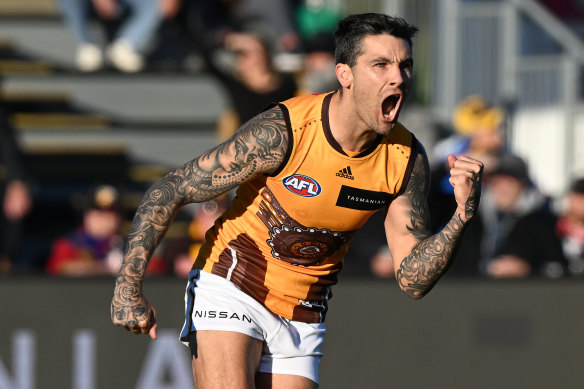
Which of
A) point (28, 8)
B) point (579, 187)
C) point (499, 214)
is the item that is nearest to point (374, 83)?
point (499, 214)

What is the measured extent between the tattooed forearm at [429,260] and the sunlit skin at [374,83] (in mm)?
550

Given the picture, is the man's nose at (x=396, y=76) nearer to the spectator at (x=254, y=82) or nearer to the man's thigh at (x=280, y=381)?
the man's thigh at (x=280, y=381)

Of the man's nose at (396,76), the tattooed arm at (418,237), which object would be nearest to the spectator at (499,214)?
the tattooed arm at (418,237)

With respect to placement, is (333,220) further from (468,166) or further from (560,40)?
(560,40)

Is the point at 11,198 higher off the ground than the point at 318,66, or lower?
lower

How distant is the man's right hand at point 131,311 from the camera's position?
4.33m

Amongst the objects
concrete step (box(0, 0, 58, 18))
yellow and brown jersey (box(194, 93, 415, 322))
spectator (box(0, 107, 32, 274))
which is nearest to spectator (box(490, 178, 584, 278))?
yellow and brown jersey (box(194, 93, 415, 322))

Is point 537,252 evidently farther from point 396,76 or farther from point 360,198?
point 396,76

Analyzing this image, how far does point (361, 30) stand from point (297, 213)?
0.85 meters

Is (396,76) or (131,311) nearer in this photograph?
(396,76)

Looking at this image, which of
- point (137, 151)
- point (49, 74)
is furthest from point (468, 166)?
point (49, 74)

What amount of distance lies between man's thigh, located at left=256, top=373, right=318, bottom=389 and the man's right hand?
56cm

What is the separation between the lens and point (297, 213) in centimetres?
442

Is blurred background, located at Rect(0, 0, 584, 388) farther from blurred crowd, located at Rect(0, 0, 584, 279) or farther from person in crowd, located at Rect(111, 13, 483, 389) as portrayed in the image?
person in crowd, located at Rect(111, 13, 483, 389)
